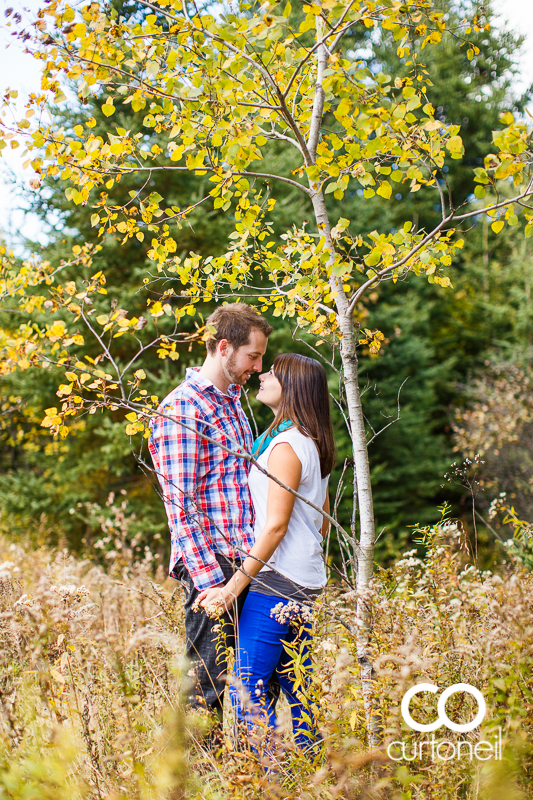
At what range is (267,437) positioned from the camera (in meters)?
2.22

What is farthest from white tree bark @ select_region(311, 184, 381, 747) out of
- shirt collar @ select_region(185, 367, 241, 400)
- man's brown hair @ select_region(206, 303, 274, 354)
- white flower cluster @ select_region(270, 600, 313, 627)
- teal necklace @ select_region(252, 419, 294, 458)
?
shirt collar @ select_region(185, 367, 241, 400)

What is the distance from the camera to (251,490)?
2205 mm

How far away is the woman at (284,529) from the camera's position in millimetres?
1931

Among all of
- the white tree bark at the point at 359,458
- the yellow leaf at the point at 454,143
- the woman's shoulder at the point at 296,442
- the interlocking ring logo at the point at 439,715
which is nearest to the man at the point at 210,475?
the woman's shoulder at the point at 296,442

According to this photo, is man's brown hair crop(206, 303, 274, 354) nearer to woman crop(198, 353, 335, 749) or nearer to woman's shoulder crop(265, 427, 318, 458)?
woman crop(198, 353, 335, 749)

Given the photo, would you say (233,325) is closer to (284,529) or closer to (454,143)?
(284,529)

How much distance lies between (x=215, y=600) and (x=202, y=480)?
0.44 metres

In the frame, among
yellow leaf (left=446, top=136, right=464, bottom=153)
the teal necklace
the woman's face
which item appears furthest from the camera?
the woman's face

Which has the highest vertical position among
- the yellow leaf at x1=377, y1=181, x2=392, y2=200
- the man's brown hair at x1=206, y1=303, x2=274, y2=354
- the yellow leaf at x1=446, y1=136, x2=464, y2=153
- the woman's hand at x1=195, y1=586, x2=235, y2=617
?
the yellow leaf at x1=446, y1=136, x2=464, y2=153

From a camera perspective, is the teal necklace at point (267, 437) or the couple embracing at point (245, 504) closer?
the couple embracing at point (245, 504)

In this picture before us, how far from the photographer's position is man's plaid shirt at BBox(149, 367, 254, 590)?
200 centimetres

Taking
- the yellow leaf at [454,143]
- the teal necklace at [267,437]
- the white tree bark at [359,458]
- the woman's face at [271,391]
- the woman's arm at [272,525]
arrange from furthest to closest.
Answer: the woman's face at [271,391]
the teal necklace at [267,437]
the woman's arm at [272,525]
the white tree bark at [359,458]
the yellow leaf at [454,143]

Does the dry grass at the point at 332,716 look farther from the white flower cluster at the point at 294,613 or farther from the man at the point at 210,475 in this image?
the man at the point at 210,475

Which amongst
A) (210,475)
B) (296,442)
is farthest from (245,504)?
(296,442)
